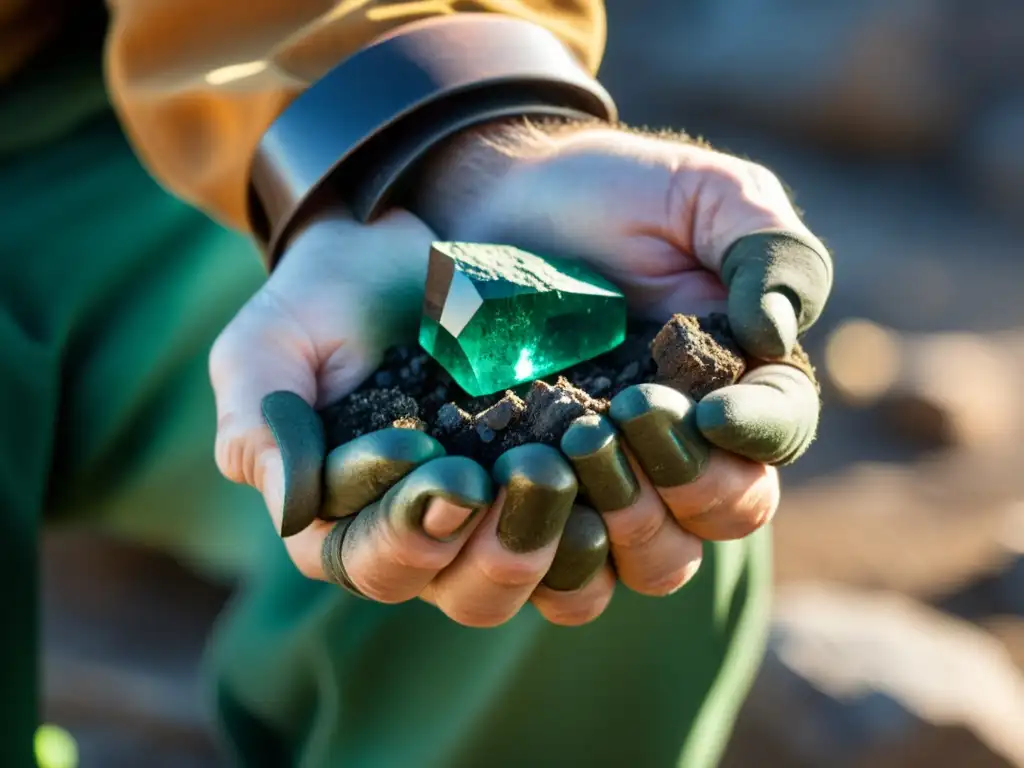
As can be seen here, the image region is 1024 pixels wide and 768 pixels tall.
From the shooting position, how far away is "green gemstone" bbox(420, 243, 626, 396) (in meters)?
0.94

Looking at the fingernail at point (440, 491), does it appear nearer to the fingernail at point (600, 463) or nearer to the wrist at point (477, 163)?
the fingernail at point (600, 463)

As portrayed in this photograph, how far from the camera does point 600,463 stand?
770 millimetres

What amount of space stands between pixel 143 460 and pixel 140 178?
1.40ft

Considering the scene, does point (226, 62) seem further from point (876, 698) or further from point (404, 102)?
point (876, 698)

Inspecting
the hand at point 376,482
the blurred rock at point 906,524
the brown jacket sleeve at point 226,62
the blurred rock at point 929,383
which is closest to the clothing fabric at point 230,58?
the brown jacket sleeve at point 226,62

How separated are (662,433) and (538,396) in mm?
120

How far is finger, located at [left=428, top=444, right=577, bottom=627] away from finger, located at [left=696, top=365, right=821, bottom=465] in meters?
0.11

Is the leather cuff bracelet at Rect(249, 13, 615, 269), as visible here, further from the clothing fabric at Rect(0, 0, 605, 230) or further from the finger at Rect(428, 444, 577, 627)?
the finger at Rect(428, 444, 577, 627)

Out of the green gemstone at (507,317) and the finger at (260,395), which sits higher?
the green gemstone at (507,317)

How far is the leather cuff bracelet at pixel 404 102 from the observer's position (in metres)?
1.10

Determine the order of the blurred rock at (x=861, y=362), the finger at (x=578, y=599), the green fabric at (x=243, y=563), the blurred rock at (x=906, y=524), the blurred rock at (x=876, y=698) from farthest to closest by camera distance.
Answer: the blurred rock at (x=861, y=362), the blurred rock at (x=906, y=524), the blurred rock at (x=876, y=698), the green fabric at (x=243, y=563), the finger at (x=578, y=599)

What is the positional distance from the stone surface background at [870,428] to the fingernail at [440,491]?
4.49 feet

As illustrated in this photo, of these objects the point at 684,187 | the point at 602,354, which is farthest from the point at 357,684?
the point at 684,187

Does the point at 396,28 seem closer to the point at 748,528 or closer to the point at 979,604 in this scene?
the point at 748,528
